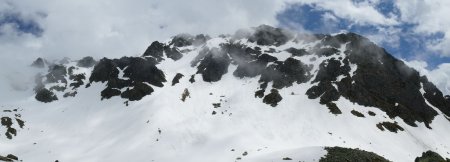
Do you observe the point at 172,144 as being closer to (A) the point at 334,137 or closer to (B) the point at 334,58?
(A) the point at 334,137

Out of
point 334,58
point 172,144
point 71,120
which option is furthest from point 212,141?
point 334,58

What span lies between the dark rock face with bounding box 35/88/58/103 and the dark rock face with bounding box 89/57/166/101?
47.1 ft

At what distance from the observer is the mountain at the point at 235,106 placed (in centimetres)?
11138

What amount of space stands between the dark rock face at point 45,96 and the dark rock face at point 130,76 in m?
14.4

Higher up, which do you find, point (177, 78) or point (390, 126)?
point (177, 78)

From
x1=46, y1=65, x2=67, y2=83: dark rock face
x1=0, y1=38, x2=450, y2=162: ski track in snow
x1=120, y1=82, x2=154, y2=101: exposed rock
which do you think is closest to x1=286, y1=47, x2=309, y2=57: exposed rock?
x1=0, y1=38, x2=450, y2=162: ski track in snow

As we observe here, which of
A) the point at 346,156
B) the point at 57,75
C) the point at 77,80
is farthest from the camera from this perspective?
the point at 57,75

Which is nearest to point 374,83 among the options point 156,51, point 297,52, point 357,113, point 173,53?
point 357,113

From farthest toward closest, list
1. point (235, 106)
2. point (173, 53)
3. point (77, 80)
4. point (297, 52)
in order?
point (173, 53) → point (77, 80) → point (297, 52) → point (235, 106)

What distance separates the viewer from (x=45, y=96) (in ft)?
533

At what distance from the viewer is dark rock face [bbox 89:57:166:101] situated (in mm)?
146488

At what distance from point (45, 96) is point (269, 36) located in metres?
89.4

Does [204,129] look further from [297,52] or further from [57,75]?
[57,75]

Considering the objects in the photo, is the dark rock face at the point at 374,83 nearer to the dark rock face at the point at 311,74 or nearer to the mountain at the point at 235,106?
the dark rock face at the point at 311,74
